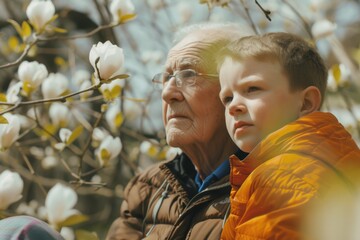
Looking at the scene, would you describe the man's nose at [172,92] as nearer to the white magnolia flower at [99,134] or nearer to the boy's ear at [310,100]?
the boy's ear at [310,100]

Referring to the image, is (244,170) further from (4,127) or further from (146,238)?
(4,127)

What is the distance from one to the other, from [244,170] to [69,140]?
70cm

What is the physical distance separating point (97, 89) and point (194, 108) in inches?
21.7

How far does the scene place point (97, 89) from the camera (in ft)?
6.69

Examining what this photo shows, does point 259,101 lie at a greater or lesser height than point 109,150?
greater

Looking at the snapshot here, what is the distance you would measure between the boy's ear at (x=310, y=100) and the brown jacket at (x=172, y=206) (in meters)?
0.27

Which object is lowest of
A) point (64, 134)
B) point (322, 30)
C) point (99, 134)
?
point (99, 134)

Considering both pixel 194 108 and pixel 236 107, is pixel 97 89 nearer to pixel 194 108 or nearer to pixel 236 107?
pixel 194 108

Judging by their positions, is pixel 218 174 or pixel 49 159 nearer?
pixel 218 174

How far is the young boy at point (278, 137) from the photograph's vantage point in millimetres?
1051

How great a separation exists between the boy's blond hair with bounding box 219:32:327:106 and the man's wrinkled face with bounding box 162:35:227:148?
0.28 metres

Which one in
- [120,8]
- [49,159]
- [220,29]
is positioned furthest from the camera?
[49,159]

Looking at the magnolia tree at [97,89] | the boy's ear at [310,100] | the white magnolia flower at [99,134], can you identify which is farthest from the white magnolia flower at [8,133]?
the white magnolia flower at [99,134]

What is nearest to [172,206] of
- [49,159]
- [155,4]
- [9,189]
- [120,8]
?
[9,189]
